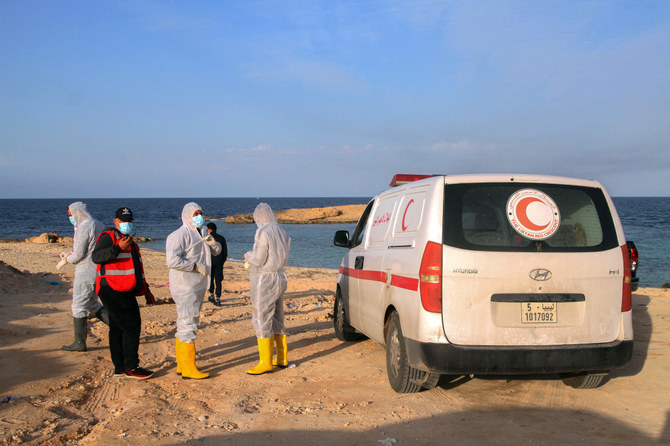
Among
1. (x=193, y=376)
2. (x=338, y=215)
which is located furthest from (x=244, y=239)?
(x=193, y=376)

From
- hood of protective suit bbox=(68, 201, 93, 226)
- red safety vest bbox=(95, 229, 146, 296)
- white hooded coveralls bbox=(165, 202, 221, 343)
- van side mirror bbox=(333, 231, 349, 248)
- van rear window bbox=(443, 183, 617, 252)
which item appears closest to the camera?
van rear window bbox=(443, 183, 617, 252)

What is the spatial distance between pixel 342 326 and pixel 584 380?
356 cm

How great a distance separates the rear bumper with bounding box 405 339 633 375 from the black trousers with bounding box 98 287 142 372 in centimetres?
341

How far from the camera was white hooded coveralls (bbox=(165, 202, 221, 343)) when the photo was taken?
6375 mm

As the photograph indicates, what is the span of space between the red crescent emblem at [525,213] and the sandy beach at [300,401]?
1634 millimetres

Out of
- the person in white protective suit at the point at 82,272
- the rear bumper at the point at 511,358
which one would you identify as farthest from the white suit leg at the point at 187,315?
the rear bumper at the point at 511,358

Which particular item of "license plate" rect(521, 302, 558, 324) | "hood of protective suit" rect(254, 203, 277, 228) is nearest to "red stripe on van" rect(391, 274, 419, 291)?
"license plate" rect(521, 302, 558, 324)

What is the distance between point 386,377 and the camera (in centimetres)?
643

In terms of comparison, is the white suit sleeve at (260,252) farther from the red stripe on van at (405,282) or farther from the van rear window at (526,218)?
the van rear window at (526,218)

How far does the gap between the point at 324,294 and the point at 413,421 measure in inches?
389

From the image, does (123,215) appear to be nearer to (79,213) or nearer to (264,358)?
(79,213)

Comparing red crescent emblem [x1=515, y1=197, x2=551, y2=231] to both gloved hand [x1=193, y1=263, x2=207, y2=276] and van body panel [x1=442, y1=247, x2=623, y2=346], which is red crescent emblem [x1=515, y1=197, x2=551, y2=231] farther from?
gloved hand [x1=193, y1=263, x2=207, y2=276]

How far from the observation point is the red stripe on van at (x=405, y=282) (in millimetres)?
5058

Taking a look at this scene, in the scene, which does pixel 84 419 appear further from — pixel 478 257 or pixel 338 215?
pixel 338 215
